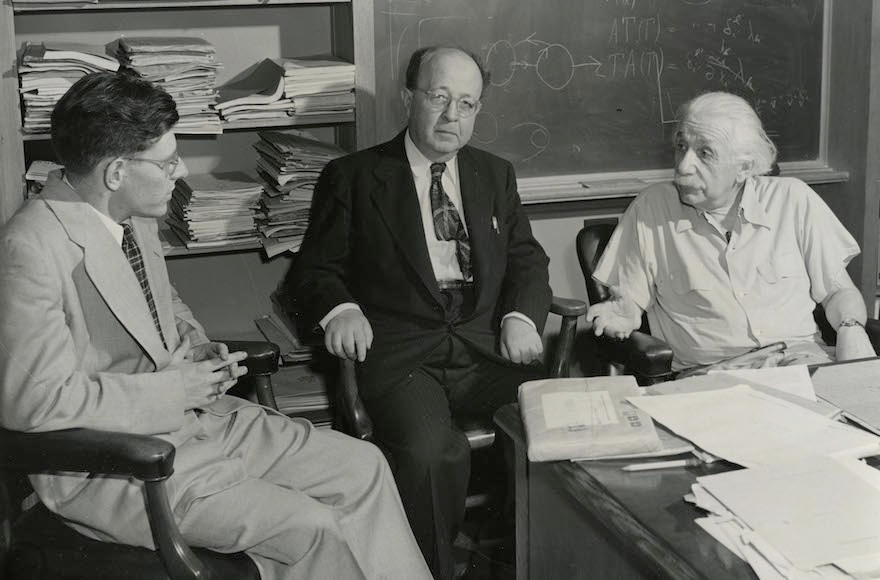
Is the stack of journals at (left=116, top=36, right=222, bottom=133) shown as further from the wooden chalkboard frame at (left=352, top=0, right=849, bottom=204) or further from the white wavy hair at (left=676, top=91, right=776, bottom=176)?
the white wavy hair at (left=676, top=91, right=776, bottom=176)

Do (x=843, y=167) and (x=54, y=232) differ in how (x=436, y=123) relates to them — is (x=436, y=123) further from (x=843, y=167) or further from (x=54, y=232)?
(x=843, y=167)

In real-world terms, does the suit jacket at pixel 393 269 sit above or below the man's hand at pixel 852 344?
above

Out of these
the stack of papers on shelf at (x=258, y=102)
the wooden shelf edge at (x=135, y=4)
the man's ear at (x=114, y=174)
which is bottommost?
the man's ear at (x=114, y=174)

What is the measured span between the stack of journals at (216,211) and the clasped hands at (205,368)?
76 cm

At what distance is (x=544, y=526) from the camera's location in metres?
2.03

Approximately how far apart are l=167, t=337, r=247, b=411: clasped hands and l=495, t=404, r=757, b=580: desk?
63cm

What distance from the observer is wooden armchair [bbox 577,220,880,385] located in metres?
2.61

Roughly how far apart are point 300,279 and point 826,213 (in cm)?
152

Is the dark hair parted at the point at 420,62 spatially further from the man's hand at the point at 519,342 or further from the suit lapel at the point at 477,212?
the man's hand at the point at 519,342

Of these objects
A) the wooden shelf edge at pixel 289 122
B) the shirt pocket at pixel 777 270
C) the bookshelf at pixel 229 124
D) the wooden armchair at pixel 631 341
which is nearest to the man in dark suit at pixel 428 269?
the wooden armchair at pixel 631 341

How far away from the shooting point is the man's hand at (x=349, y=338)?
2.72 m

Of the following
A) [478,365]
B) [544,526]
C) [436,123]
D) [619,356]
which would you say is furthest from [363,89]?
[544,526]

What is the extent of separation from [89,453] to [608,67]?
2439 millimetres

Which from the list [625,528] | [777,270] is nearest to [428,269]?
[777,270]
